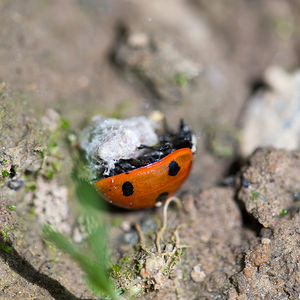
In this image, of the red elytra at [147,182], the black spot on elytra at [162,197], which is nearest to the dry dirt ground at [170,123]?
the black spot on elytra at [162,197]

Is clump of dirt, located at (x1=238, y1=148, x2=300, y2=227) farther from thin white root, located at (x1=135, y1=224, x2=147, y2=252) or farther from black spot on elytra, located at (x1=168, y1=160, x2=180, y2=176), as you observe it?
thin white root, located at (x1=135, y1=224, x2=147, y2=252)

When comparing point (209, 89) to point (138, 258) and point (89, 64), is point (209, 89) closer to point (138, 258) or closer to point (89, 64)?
point (89, 64)

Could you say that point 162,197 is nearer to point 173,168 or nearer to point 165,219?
point 165,219

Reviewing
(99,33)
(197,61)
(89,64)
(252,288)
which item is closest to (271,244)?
(252,288)

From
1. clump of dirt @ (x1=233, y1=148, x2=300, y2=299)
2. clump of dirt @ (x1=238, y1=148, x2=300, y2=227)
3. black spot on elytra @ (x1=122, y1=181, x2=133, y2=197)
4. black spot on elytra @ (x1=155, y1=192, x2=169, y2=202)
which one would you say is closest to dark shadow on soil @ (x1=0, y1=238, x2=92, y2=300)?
black spot on elytra @ (x1=122, y1=181, x2=133, y2=197)

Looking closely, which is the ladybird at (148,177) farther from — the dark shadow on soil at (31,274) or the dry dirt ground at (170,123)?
the dark shadow on soil at (31,274)

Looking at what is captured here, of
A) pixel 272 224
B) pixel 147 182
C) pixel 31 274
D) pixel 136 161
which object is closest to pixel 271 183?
pixel 272 224

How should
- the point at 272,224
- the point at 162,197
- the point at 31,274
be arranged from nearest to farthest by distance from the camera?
1. the point at 31,274
2. the point at 272,224
3. the point at 162,197
